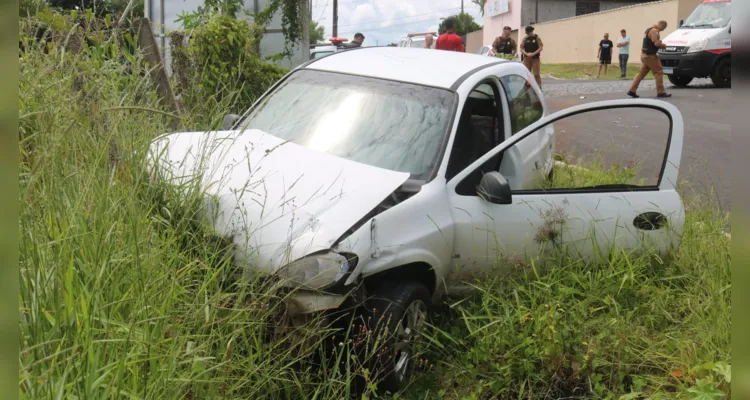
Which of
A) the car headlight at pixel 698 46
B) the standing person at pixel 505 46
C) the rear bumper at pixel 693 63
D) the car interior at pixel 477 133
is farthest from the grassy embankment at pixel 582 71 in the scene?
the car interior at pixel 477 133

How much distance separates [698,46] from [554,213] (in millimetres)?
18994

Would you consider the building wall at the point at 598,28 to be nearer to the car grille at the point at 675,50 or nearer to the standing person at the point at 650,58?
the car grille at the point at 675,50

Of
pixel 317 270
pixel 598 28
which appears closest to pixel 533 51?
pixel 317 270

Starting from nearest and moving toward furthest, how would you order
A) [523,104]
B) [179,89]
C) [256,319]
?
[256,319]
[523,104]
[179,89]

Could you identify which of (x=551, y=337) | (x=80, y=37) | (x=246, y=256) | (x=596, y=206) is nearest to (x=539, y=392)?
(x=551, y=337)

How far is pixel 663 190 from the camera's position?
477cm

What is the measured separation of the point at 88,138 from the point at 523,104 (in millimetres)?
3433

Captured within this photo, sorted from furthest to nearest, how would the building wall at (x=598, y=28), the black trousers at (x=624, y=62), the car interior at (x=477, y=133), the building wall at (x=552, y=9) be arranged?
the building wall at (x=552, y=9) → the building wall at (x=598, y=28) → the black trousers at (x=624, y=62) → the car interior at (x=477, y=133)

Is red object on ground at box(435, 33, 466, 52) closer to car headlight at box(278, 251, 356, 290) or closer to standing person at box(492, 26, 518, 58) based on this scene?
standing person at box(492, 26, 518, 58)

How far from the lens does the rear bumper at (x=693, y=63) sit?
828 inches

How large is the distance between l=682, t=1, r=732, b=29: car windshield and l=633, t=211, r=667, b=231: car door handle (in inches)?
747

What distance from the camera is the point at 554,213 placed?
4.54 meters

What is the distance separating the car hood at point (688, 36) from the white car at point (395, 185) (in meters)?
17.8

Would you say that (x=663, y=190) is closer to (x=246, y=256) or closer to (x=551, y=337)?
(x=551, y=337)
